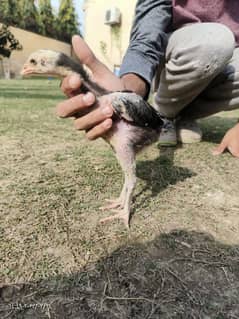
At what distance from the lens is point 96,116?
4.69 feet

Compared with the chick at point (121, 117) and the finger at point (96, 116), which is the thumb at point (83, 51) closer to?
the chick at point (121, 117)

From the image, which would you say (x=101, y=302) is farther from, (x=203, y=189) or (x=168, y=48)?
(x=168, y=48)

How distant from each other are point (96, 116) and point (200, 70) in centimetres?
100

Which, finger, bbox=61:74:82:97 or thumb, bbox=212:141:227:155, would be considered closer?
finger, bbox=61:74:82:97

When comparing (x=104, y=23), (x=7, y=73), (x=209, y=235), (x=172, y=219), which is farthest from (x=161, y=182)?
(x=7, y=73)

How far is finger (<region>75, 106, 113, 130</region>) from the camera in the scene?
1.43m

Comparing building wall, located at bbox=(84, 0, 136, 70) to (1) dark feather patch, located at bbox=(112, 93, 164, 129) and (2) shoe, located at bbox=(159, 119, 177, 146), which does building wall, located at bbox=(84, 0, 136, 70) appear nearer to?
(2) shoe, located at bbox=(159, 119, 177, 146)

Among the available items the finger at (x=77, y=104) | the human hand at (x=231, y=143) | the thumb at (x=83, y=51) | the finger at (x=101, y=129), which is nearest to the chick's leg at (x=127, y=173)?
the finger at (x=101, y=129)

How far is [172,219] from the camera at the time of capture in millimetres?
1628

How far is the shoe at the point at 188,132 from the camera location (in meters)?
2.86

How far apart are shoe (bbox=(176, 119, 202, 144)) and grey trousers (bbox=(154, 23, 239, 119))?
143 millimetres

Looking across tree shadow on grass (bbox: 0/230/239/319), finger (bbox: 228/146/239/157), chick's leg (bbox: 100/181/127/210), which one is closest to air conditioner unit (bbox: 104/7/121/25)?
finger (bbox: 228/146/239/157)

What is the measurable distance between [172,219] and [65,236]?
517 millimetres

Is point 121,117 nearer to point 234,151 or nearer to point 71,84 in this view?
point 71,84
